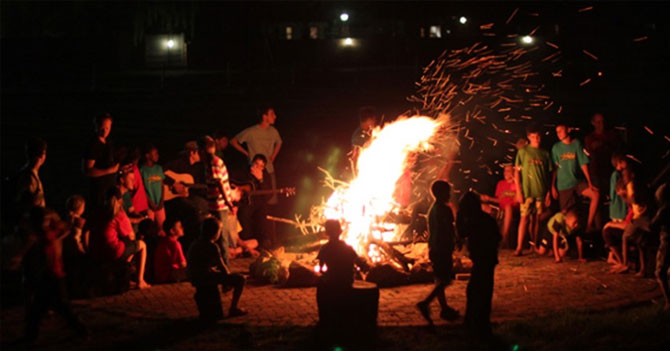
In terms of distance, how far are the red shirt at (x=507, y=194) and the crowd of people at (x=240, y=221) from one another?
20 millimetres

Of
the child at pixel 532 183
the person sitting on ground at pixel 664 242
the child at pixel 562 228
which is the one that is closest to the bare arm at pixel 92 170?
the child at pixel 532 183

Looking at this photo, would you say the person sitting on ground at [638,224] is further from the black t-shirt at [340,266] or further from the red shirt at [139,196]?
the red shirt at [139,196]

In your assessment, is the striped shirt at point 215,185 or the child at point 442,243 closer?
the child at point 442,243

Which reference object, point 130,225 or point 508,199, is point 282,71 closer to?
point 508,199

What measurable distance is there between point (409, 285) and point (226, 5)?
115ft

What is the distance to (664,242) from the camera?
8648 mm

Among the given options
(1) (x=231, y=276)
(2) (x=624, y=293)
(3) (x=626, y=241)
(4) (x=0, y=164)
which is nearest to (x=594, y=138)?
(3) (x=626, y=241)

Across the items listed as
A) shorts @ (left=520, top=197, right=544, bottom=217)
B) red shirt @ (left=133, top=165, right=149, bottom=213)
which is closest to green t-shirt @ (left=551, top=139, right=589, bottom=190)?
shorts @ (left=520, top=197, right=544, bottom=217)

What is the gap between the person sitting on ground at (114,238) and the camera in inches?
395

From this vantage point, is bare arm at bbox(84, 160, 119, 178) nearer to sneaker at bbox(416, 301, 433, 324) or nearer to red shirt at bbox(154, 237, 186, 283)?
red shirt at bbox(154, 237, 186, 283)

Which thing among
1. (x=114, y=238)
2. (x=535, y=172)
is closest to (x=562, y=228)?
(x=535, y=172)

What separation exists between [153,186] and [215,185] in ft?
6.81

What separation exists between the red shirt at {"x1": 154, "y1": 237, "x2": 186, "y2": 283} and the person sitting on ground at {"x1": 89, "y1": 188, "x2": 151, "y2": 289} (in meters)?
0.23

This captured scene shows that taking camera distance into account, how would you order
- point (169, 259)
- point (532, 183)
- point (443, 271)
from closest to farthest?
1. point (443, 271)
2. point (169, 259)
3. point (532, 183)
